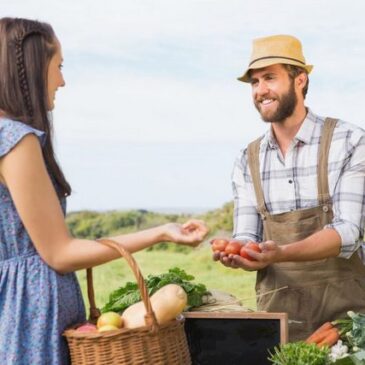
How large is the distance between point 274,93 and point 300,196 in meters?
0.70

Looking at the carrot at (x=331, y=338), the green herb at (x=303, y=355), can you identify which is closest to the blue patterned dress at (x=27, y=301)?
the green herb at (x=303, y=355)

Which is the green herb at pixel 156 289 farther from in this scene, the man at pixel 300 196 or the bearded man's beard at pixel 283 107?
the bearded man's beard at pixel 283 107

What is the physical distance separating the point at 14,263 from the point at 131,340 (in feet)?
1.97

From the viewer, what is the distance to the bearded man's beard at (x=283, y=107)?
5148 millimetres

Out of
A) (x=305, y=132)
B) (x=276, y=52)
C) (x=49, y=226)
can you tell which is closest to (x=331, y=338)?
(x=305, y=132)

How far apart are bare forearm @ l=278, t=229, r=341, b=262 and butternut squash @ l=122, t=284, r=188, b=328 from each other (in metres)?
1.28

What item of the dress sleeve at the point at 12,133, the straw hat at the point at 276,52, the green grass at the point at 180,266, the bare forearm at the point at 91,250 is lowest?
the green grass at the point at 180,266

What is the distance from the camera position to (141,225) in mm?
14812

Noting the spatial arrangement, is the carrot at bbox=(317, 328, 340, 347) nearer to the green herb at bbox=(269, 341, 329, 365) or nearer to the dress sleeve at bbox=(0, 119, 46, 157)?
the green herb at bbox=(269, 341, 329, 365)

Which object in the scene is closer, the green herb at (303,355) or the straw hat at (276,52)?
the green herb at (303,355)

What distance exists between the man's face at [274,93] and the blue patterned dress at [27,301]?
89.1 inches

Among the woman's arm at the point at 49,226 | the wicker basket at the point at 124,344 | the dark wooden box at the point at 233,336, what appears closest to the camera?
the woman's arm at the point at 49,226

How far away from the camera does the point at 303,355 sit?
3.78 m

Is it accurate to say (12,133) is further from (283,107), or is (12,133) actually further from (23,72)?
(283,107)
